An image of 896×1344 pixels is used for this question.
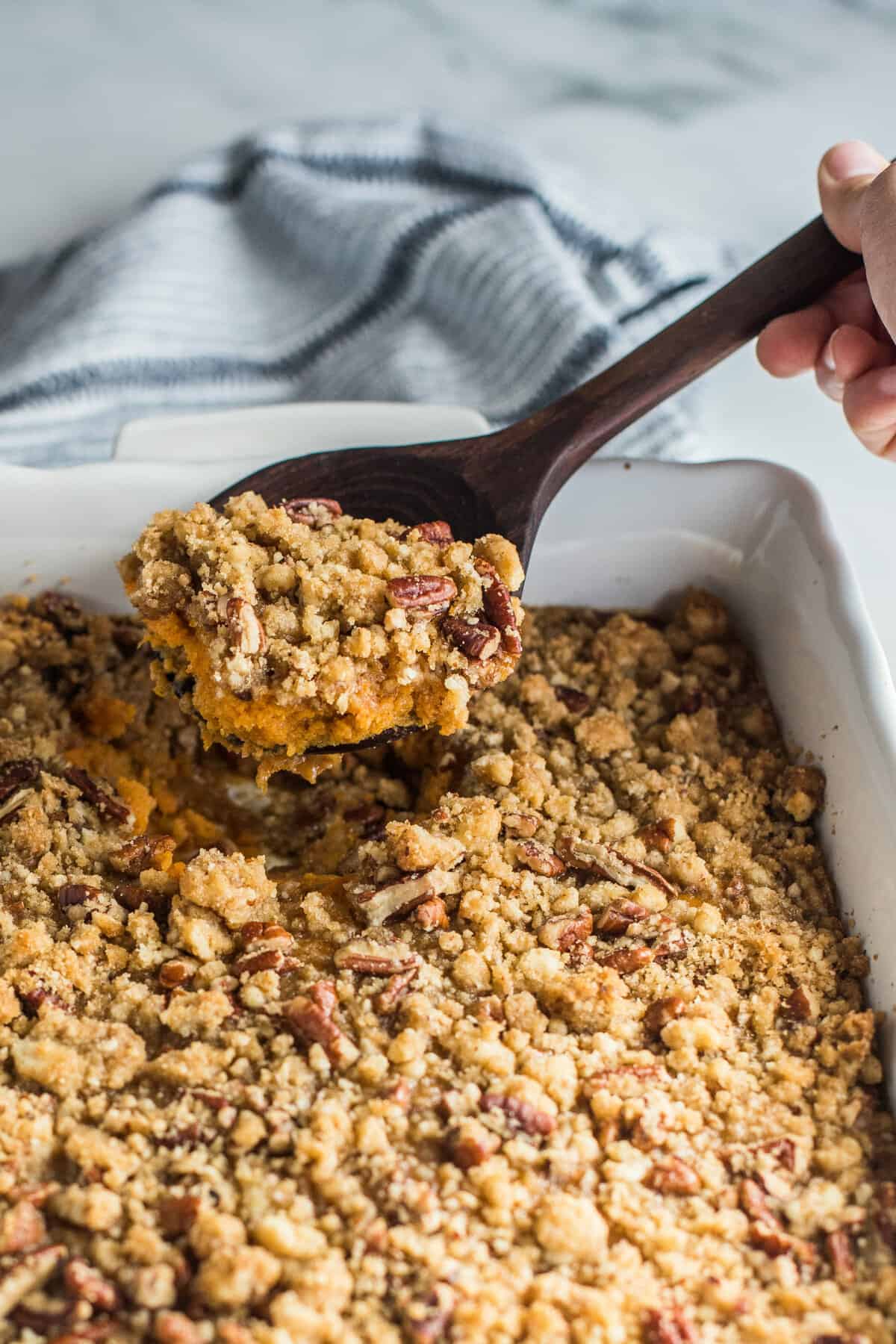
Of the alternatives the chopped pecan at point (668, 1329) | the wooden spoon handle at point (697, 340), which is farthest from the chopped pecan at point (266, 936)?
the wooden spoon handle at point (697, 340)

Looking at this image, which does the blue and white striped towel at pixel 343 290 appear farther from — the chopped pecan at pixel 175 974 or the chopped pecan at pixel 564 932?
the chopped pecan at pixel 175 974

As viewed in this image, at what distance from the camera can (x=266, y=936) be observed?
47.7 inches

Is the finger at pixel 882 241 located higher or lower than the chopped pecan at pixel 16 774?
higher

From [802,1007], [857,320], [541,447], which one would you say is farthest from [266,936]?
[857,320]

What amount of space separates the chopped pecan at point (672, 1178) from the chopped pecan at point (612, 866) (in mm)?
278

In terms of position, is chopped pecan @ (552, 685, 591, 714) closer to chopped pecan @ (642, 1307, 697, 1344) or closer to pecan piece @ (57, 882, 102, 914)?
pecan piece @ (57, 882, 102, 914)

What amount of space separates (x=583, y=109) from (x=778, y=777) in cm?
150

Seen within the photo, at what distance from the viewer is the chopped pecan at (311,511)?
1.34 meters

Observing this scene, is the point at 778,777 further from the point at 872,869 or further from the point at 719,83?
the point at 719,83

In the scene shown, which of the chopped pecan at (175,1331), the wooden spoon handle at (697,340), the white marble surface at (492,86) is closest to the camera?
the chopped pecan at (175,1331)

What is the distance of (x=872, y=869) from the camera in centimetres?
129

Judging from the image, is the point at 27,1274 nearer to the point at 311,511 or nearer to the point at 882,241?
the point at 311,511

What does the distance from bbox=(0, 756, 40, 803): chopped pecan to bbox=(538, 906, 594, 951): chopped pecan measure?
54cm

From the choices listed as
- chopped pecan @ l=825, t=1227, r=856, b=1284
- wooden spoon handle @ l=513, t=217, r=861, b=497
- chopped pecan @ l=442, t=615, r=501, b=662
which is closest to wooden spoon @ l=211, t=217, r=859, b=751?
wooden spoon handle @ l=513, t=217, r=861, b=497
